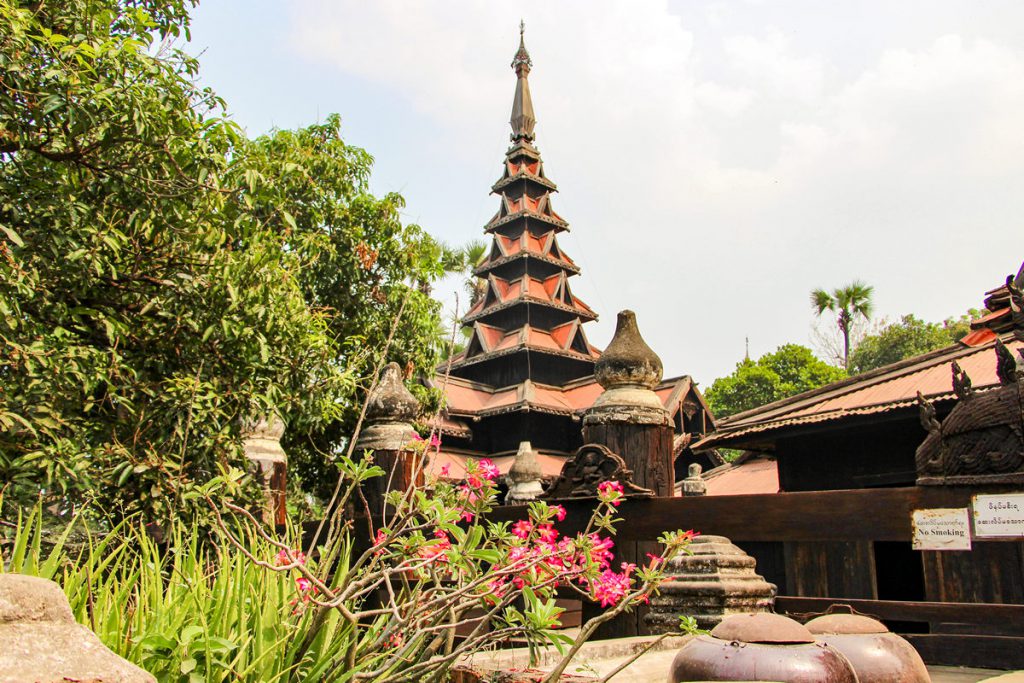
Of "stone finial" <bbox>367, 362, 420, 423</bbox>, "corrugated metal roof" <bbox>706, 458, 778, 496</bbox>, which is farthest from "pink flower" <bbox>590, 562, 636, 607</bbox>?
"corrugated metal roof" <bbox>706, 458, 778, 496</bbox>

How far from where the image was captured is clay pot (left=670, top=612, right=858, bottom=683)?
103 inches

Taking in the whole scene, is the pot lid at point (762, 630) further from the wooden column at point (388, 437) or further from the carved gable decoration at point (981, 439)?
the wooden column at point (388, 437)

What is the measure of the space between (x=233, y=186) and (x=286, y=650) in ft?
13.2

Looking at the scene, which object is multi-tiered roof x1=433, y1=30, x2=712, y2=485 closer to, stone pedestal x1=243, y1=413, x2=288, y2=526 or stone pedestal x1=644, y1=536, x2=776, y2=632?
stone pedestal x1=243, y1=413, x2=288, y2=526

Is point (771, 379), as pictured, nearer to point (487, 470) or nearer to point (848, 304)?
point (848, 304)

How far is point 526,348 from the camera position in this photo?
23.9 m

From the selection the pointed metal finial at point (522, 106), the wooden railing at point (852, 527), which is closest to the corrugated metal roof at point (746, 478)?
the wooden railing at point (852, 527)

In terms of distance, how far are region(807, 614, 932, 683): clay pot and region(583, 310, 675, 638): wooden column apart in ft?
4.19

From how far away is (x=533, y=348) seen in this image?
945 inches

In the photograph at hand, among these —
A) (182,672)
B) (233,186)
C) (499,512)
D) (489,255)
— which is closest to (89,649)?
(182,672)

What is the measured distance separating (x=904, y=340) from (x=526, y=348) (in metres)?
20.7

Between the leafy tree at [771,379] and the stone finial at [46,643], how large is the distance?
34115mm

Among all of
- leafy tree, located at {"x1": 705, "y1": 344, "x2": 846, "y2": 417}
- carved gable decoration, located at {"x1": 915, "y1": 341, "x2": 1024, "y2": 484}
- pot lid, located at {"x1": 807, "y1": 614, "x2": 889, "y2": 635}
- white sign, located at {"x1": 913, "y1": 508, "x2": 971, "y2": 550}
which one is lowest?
pot lid, located at {"x1": 807, "y1": 614, "x2": 889, "y2": 635}

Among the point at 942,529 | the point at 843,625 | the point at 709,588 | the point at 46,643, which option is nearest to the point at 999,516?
the point at 942,529
